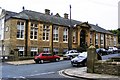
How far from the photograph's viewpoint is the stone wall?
17.3 meters

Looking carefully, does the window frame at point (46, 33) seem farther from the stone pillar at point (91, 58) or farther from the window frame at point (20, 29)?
the stone pillar at point (91, 58)

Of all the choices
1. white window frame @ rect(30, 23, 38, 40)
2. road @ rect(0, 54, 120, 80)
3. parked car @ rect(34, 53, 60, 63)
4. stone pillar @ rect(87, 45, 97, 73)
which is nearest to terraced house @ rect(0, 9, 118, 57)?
white window frame @ rect(30, 23, 38, 40)

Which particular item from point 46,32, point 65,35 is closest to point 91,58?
point 46,32

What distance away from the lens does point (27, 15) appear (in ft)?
143

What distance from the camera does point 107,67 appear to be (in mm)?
18047

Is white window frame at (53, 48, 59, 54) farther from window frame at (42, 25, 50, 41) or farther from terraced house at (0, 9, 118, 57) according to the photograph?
window frame at (42, 25, 50, 41)

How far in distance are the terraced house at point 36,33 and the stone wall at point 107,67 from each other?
74.9 ft

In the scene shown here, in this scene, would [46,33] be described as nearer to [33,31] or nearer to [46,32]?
[46,32]

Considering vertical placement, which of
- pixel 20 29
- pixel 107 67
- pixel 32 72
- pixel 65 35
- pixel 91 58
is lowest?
pixel 32 72

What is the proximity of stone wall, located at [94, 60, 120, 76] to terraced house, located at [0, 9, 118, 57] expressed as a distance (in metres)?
22.8

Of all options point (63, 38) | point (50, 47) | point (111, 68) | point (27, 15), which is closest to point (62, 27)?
point (63, 38)

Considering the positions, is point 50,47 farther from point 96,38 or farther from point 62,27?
point 96,38

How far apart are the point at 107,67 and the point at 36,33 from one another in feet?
89.0

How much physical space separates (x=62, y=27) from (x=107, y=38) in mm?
20341
